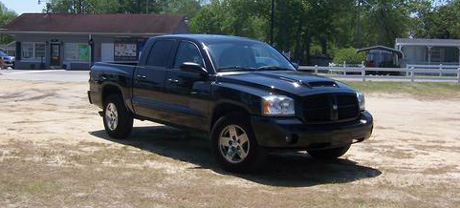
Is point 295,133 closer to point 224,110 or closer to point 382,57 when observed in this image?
point 224,110

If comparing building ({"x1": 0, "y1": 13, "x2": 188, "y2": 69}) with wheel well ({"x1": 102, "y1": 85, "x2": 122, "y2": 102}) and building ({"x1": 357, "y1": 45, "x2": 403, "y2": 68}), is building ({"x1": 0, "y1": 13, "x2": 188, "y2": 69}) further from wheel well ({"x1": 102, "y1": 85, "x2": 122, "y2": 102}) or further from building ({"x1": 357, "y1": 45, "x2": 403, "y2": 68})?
wheel well ({"x1": 102, "y1": 85, "x2": 122, "y2": 102})

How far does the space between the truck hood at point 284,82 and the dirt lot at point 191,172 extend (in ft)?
3.65

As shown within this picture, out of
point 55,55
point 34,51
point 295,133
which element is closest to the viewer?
point 295,133

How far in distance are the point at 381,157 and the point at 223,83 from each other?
2.82 metres

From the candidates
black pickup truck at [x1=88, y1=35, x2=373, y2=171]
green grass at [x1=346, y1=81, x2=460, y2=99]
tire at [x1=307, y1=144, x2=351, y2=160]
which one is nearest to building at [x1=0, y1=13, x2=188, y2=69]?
green grass at [x1=346, y1=81, x2=460, y2=99]

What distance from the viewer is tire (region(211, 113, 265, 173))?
7109 millimetres

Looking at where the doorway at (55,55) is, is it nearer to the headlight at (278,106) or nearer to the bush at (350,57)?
the bush at (350,57)

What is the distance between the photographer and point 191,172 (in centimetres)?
739

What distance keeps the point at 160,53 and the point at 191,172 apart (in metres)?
2.39

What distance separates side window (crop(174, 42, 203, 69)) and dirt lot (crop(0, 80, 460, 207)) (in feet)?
4.56

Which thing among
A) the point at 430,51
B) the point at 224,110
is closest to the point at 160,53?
the point at 224,110

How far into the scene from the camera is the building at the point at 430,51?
51.2 meters

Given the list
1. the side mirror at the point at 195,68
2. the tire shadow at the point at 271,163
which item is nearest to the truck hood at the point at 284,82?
the side mirror at the point at 195,68

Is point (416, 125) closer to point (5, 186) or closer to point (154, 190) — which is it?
point (154, 190)
